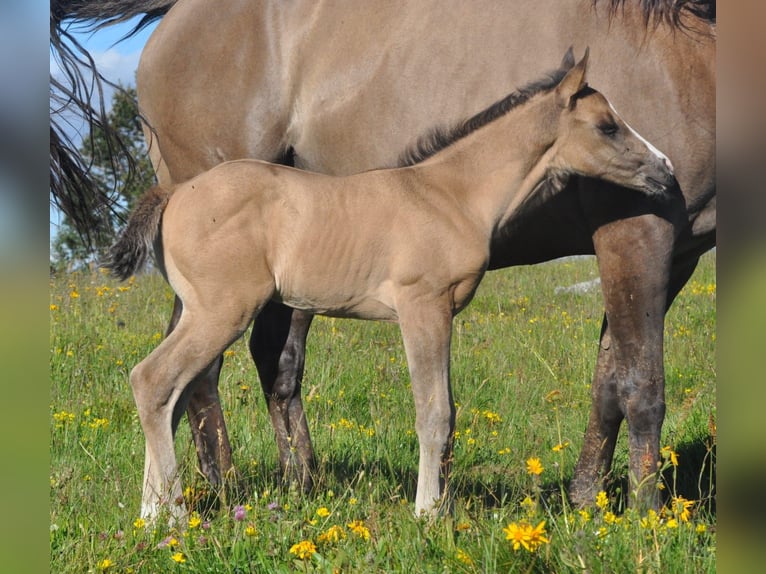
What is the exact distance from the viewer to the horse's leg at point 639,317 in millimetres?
3943

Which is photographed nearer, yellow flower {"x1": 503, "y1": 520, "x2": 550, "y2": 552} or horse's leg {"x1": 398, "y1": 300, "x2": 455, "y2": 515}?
yellow flower {"x1": 503, "y1": 520, "x2": 550, "y2": 552}

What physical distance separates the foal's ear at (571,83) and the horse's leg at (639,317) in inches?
20.1

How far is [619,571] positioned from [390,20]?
3221mm

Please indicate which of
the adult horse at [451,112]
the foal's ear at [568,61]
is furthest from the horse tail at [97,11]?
the foal's ear at [568,61]

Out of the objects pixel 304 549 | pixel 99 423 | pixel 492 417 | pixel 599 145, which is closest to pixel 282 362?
pixel 99 423

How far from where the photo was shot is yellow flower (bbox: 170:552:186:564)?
2.89 metres

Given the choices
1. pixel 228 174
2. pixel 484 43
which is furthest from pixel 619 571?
pixel 484 43

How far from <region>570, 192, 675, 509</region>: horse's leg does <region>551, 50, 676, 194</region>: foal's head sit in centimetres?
24

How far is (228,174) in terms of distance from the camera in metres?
3.78

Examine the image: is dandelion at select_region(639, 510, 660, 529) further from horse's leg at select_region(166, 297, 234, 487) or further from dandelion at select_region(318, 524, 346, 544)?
horse's leg at select_region(166, 297, 234, 487)

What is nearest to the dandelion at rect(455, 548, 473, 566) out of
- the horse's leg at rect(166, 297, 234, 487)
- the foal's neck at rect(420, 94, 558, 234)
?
the foal's neck at rect(420, 94, 558, 234)

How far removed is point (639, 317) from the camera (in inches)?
158

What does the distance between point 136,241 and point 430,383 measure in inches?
52.7

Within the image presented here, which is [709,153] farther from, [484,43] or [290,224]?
[290,224]
